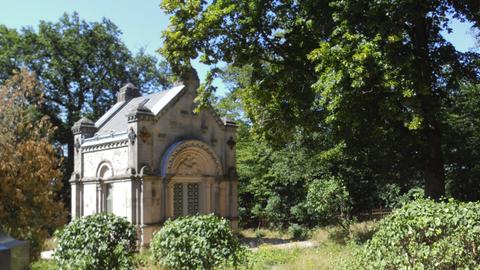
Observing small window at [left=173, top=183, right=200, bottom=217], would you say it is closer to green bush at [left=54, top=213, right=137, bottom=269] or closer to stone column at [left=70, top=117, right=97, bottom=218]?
stone column at [left=70, top=117, right=97, bottom=218]

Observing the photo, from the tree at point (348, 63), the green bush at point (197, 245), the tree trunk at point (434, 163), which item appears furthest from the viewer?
the tree trunk at point (434, 163)

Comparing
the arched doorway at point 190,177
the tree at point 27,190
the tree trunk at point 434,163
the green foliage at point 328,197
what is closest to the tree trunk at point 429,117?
the tree trunk at point 434,163

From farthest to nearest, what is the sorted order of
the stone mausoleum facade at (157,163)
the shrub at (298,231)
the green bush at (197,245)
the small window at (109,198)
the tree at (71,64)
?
the tree at (71,64), the shrub at (298,231), the small window at (109,198), the stone mausoleum facade at (157,163), the green bush at (197,245)

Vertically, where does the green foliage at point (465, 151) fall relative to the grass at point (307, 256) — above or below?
above

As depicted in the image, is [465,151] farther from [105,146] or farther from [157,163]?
[105,146]

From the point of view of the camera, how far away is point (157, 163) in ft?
68.1

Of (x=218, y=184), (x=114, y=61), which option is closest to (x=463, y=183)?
(x=218, y=184)

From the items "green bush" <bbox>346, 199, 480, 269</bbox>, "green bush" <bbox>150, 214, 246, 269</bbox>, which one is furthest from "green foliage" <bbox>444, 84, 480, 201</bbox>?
"green bush" <bbox>346, 199, 480, 269</bbox>

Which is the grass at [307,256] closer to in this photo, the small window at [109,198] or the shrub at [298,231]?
the shrub at [298,231]

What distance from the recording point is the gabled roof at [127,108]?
70.0ft

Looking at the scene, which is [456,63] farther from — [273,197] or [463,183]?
[273,197]

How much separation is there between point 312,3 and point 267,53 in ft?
9.14

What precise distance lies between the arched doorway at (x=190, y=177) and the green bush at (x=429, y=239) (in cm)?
1396

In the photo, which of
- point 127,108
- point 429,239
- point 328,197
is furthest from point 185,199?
point 429,239
